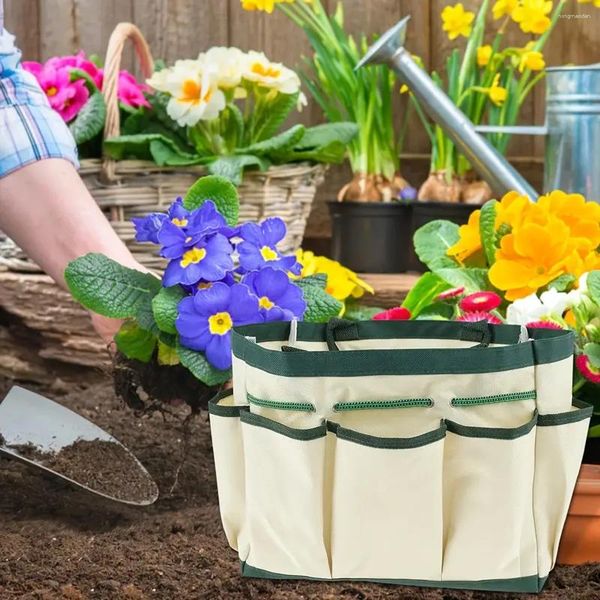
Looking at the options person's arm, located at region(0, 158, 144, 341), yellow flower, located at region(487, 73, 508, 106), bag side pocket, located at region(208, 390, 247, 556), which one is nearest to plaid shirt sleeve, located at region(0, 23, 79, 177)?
person's arm, located at region(0, 158, 144, 341)

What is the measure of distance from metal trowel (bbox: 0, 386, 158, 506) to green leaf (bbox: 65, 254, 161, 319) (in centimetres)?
19

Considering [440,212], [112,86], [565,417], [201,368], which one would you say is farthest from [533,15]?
[565,417]

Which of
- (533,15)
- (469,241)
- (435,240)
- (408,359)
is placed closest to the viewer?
(408,359)

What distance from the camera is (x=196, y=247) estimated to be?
1009 mm

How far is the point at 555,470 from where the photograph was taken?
79 centimetres

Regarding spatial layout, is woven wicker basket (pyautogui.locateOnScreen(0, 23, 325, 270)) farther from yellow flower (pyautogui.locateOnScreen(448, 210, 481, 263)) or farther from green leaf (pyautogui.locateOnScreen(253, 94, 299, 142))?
yellow flower (pyautogui.locateOnScreen(448, 210, 481, 263))

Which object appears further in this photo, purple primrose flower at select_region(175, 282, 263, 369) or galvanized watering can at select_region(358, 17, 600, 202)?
galvanized watering can at select_region(358, 17, 600, 202)

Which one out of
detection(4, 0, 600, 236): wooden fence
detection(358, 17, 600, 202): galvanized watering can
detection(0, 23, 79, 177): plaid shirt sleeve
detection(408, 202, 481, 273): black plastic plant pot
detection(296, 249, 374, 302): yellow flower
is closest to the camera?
detection(0, 23, 79, 177): plaid shirt sleeve

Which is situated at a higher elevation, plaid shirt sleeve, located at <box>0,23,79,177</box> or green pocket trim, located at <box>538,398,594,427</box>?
plaid shirt sleeve, located at <box>0,23,79,177</box>

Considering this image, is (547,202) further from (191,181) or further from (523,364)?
(191,181)

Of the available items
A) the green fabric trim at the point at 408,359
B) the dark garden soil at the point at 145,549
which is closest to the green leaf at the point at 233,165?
the dark garden soil at the point at 145,549

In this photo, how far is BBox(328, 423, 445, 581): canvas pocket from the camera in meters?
0.75

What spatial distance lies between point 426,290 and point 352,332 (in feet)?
1.19

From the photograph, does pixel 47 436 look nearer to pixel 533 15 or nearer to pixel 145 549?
pixel 145 549
